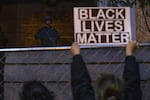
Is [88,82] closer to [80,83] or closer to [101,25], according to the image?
[80,83]

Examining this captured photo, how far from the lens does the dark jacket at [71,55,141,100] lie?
3.98m

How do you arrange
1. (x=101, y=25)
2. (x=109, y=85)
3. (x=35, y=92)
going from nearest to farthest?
(x=109, y=85) → (x=35, y=92) → (x=101, y=25)

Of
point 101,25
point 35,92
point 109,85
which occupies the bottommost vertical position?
point 35,92

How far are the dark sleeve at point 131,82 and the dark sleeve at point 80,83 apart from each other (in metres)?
0.28

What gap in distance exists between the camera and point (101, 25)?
5230 mm

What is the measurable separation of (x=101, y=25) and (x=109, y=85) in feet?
4.59

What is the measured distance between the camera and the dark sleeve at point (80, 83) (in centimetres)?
400

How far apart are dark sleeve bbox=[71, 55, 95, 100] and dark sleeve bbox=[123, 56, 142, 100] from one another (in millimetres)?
282

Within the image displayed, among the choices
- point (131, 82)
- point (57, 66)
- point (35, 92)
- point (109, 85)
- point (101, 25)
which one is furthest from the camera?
point (57, 66)

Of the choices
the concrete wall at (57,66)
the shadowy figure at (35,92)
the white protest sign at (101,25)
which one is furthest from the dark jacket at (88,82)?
the concrete wall at (57,66)

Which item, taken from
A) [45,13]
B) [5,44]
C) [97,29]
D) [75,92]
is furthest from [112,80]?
[45,13]

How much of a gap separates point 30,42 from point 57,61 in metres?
3.90

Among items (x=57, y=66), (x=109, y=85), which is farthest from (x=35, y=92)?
(x=109, y=85)

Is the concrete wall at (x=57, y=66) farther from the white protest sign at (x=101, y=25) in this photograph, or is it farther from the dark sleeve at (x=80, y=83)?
the dark sleeve at (x=80, y=83)
